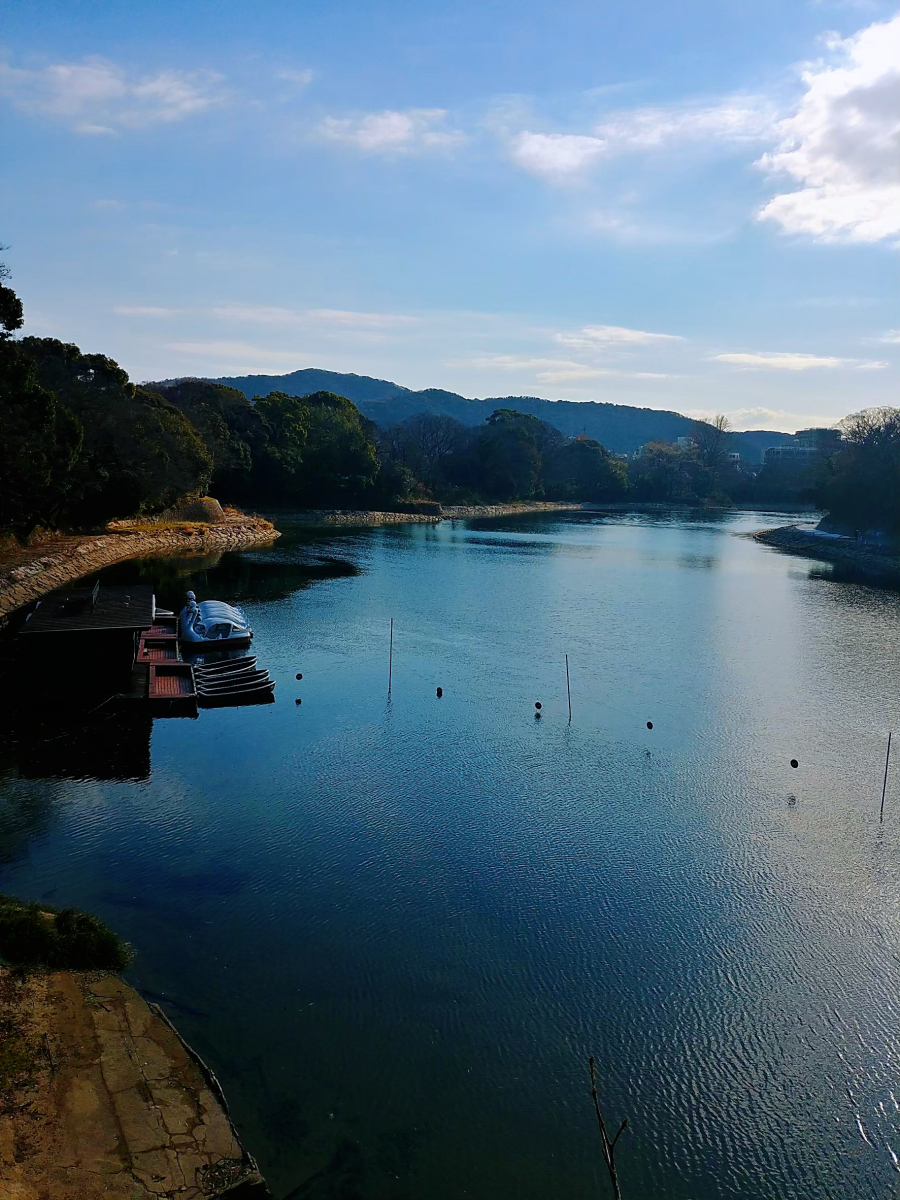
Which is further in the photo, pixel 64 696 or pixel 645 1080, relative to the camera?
pixel 64 696

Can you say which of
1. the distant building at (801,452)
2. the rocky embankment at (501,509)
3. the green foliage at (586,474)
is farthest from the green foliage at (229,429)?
the distant building at (801,452)

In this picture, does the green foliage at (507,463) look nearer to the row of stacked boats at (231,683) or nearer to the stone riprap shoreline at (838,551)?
the stone riprap shoreline at (838,551)

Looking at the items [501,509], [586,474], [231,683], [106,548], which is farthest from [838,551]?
[586,474]

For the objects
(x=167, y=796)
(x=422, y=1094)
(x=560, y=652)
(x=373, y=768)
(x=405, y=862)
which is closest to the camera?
(x=422, y=1094)

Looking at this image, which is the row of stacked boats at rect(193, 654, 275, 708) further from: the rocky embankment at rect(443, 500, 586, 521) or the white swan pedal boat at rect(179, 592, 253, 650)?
the rocky embankment at rect(443, 500, 586, 521)

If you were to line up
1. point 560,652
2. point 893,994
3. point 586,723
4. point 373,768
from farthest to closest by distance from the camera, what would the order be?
point 560,652 < point 586,723 < point 373,768 < point 893,994

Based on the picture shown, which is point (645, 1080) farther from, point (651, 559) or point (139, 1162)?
point (651, 559)

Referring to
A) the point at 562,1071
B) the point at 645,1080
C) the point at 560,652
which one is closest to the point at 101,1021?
the point at 562,1071

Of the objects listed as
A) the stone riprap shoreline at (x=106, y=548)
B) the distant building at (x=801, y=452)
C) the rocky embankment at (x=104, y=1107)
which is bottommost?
the rocky embankment at (x=104, y=1107)
